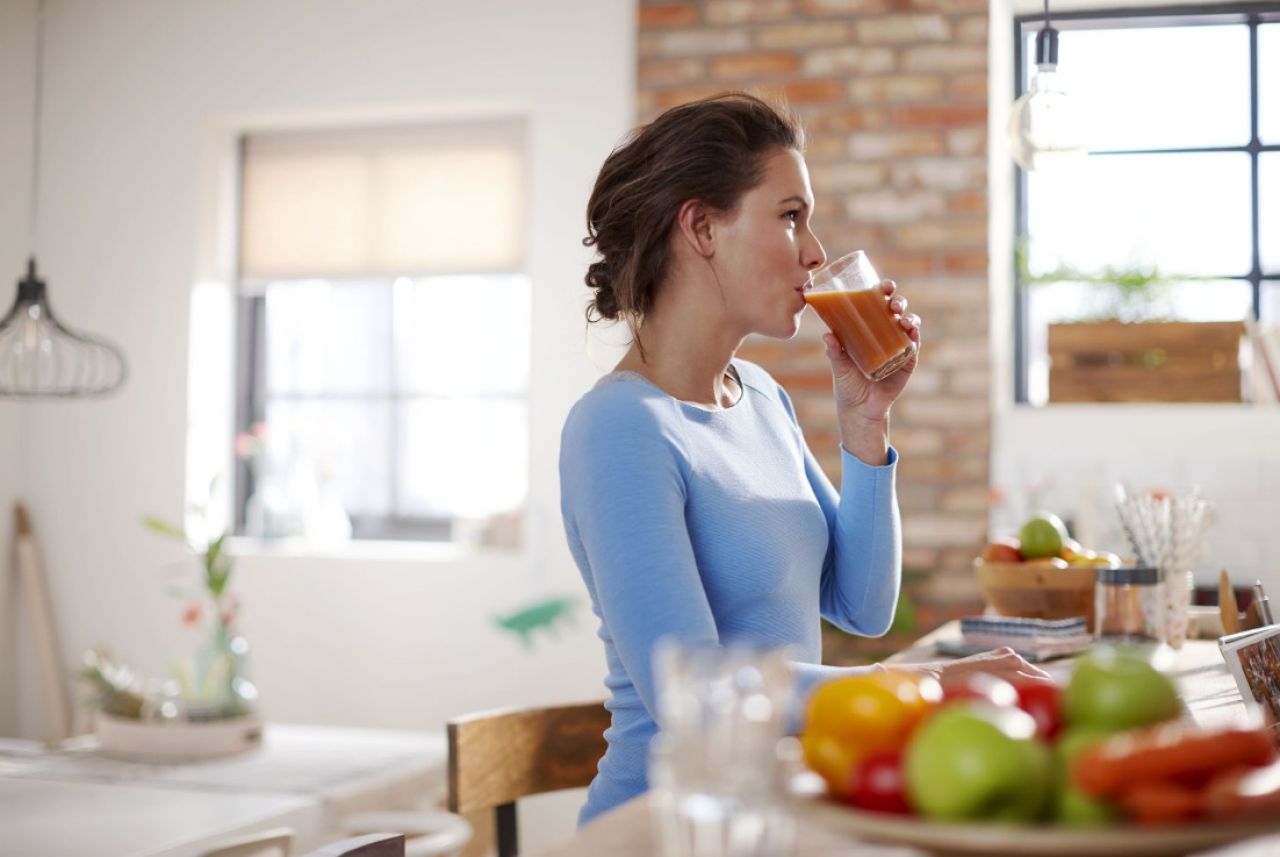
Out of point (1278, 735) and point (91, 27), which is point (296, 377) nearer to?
point (91, 27)

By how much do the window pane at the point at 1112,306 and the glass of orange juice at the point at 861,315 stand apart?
2.33 meters

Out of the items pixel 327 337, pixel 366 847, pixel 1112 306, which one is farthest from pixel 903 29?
pixel 366 847

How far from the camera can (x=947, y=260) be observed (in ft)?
12.8

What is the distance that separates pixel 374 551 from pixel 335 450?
1.46 feet

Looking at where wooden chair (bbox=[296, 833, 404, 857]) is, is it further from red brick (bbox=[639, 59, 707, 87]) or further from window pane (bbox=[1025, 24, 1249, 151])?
window pane (bbox=[1025, 24, 1249, 151])

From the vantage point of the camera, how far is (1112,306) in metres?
3.94

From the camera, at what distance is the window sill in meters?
4.30

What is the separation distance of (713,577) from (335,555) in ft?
10.1

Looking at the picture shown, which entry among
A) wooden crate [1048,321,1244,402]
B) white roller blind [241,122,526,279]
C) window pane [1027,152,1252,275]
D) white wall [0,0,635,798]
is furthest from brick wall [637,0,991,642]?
white roller blind [241,122,526,279]

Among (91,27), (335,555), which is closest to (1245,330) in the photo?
(335,555)

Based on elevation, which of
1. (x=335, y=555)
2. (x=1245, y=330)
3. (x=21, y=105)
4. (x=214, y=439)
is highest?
(x=21, y=105)

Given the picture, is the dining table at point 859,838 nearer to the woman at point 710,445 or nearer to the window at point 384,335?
the woman at point 710,445

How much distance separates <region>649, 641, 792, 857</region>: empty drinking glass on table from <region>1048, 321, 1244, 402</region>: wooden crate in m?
3.38

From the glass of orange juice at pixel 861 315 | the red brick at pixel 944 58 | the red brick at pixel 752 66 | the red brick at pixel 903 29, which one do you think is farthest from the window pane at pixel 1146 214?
the glass of orange juice at pixel 861 315
